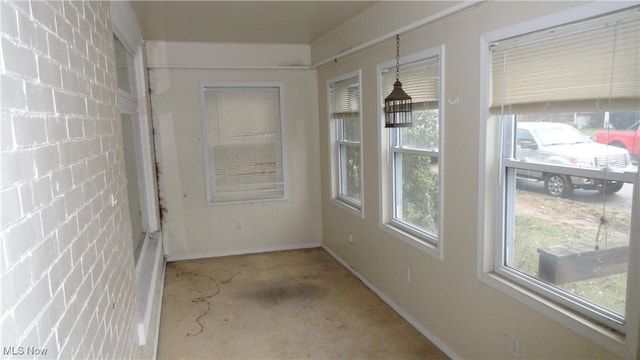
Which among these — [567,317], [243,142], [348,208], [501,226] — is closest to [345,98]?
[348,208]

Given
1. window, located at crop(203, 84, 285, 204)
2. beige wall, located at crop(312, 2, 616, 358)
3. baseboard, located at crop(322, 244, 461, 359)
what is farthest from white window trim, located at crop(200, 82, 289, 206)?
beige wall, located at crop(312, 2, 616, 358)

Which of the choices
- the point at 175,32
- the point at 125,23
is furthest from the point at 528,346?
the point at 175,32

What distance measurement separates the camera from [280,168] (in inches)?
216

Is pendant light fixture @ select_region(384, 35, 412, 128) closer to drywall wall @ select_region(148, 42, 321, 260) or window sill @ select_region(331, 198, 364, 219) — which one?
window sill @ select_region(331, 198, 364, 219)

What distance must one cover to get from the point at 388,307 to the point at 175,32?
138 inches

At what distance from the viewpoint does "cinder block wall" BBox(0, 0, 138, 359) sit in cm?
81

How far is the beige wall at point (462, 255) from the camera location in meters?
2.14

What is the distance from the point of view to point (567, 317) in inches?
77.2

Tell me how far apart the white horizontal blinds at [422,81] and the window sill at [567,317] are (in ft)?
4.08

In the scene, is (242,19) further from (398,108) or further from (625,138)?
(625,138)

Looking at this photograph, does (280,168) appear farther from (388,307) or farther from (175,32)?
(388,307)

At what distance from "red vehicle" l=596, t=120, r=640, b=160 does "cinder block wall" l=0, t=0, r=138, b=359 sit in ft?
6.72

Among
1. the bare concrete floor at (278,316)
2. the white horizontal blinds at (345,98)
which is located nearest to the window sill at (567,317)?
the bare concrete floor at (278,316)

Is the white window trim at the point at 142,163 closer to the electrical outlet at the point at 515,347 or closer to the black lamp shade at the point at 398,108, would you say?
the black lamp shade at the point at 398,108
